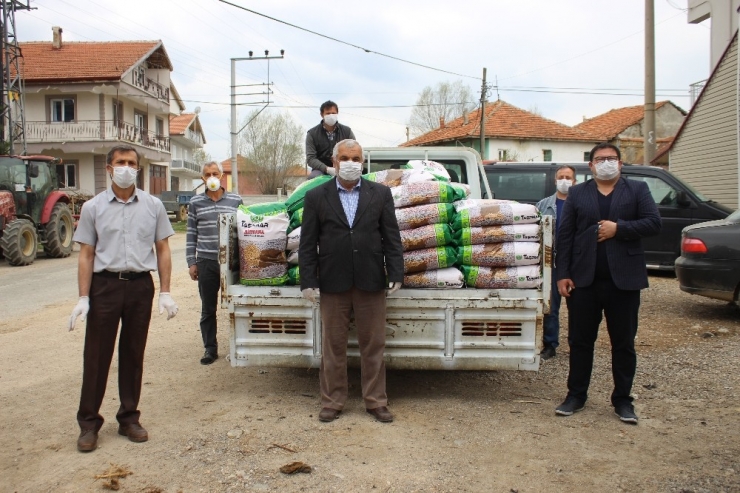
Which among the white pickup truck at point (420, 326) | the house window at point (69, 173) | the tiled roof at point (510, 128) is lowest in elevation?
the white pickup truck at point (420, 326)

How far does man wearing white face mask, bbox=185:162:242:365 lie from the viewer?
237 inches

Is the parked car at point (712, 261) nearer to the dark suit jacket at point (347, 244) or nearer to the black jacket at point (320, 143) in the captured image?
the black jacket at point (320, 143)

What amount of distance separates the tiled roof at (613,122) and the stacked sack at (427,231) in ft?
130

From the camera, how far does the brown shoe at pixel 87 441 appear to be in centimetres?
398

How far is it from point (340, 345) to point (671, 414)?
2427 millimetres

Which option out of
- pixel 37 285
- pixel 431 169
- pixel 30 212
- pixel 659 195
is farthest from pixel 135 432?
pixel 30 212

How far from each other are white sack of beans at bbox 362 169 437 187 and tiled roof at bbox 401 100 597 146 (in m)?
34.4

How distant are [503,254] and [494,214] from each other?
1.00ft

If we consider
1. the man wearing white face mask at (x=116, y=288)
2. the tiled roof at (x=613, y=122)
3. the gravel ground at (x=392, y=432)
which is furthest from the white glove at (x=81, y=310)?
the tiled roof at (x=613, y=122)

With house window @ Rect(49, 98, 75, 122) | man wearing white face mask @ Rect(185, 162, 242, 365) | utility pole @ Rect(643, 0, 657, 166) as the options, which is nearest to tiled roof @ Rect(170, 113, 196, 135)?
house window @ Rect(49, 98, 75, 122)

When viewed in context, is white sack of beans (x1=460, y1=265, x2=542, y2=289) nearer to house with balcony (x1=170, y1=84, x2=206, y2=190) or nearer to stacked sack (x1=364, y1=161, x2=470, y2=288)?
stacked sack (x1=364, y1=161, x2=470, y2=288)

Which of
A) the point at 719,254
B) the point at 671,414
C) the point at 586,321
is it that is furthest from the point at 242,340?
the point at 719,254

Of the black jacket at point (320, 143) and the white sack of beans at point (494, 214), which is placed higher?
the black jacket at point (320, 143)

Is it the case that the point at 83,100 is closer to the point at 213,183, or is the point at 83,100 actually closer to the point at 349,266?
the point at 213,183
